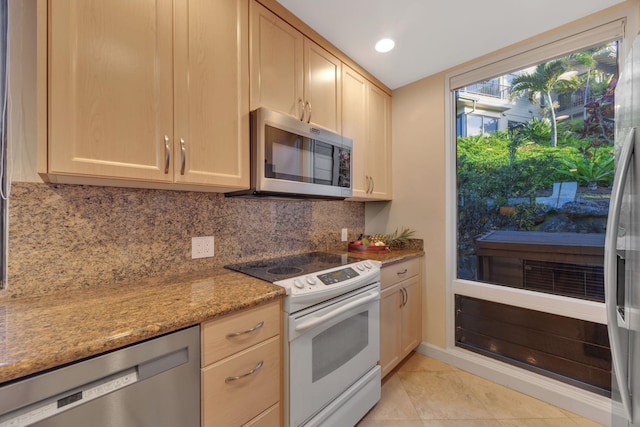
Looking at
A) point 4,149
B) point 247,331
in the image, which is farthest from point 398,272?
point 4,149

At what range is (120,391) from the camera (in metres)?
0.75

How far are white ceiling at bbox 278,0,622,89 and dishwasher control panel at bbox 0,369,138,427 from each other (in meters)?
1.89

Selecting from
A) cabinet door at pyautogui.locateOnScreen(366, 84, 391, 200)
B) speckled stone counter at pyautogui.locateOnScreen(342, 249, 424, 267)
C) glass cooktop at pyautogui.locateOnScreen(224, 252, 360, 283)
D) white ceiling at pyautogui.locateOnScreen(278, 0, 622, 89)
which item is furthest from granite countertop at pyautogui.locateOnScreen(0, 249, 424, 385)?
white ceiling at pyautogui.locateOnScreen(278, 0, 622, 89)

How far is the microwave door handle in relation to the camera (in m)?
0.88

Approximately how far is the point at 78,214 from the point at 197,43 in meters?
0.93

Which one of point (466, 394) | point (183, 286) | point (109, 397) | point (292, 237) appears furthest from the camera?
point (292, 237)

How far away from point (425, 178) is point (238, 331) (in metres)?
1.98

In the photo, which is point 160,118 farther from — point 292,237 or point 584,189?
point 584,189

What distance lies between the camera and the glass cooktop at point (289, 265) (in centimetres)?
139

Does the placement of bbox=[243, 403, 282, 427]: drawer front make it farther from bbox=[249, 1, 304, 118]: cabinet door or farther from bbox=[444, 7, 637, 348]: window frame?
bbox=[444, 7, 637, 348]: window frame

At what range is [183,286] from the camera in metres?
1.19

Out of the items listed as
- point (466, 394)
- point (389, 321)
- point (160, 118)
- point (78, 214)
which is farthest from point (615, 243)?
point (78, 214)

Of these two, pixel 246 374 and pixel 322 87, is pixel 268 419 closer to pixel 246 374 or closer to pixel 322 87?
pixel 246 374

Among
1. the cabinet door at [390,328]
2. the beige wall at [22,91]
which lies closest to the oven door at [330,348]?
the cabinet door at [390,328]
